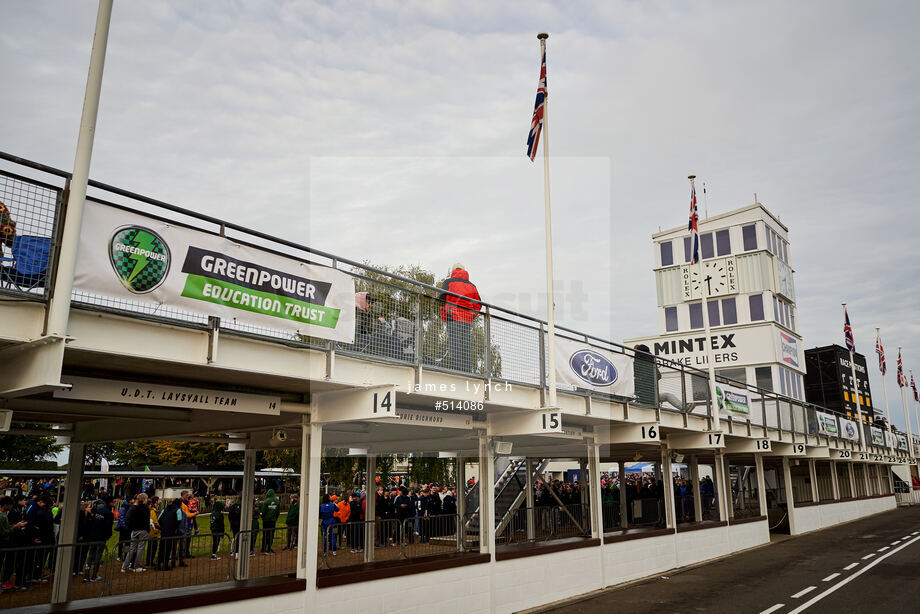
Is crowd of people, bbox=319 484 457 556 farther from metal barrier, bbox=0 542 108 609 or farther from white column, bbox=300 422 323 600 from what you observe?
metal barrier, bbox=0 542 108 609

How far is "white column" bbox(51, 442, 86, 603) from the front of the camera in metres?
10.9

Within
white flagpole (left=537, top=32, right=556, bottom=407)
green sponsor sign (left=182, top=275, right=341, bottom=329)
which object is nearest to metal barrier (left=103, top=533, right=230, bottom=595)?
green sponsor sign (left=182, top=275, right=341, bottom=329)

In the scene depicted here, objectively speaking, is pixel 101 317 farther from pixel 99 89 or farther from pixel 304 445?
pixel 304 445

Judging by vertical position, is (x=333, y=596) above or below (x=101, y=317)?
below

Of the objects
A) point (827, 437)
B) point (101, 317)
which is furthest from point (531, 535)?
point (827, 437)

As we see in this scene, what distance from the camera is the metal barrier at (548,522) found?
57.4ft

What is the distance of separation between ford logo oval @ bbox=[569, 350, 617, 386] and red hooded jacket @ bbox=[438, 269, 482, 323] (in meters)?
2.95

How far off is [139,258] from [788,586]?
1608 cm

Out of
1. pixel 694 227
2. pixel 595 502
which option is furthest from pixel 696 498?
pixel 694 227

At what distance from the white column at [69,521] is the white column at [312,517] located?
384cm

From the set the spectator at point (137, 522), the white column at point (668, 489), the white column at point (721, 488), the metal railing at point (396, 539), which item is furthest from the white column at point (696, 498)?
the spectator at point (137, 522)

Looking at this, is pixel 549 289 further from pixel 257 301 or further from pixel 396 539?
pixel 396 539

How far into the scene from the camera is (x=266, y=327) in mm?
7918

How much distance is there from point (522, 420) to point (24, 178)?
9280 mm
